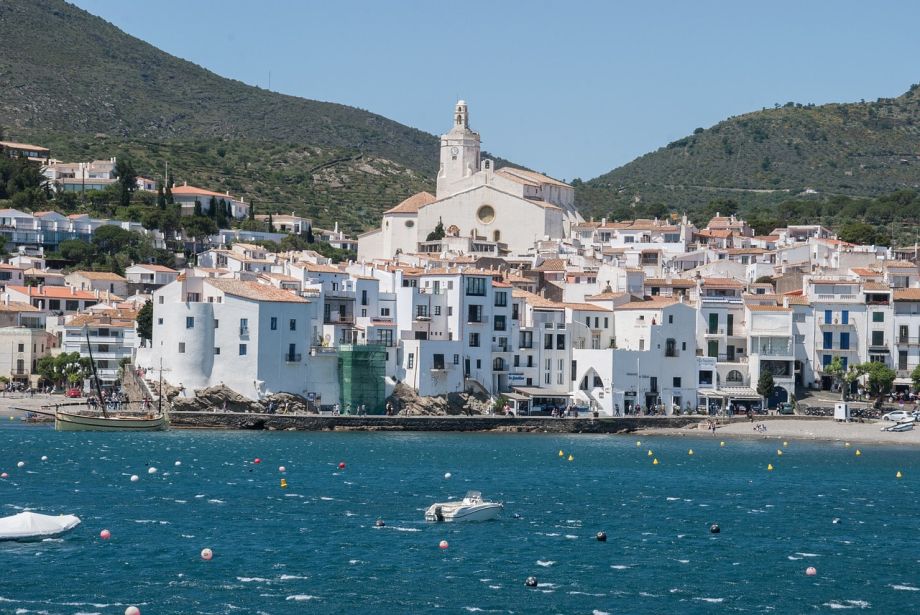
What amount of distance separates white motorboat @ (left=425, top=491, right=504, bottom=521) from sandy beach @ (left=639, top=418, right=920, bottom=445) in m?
37.3

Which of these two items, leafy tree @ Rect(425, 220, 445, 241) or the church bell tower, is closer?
leafy tree @ Rect(425, 220, 445, 241)

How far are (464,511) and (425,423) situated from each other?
34926 millimetres

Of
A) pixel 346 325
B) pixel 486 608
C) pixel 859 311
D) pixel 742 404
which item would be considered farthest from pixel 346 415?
pixel 486 608

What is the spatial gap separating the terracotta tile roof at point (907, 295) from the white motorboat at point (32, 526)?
60437mm

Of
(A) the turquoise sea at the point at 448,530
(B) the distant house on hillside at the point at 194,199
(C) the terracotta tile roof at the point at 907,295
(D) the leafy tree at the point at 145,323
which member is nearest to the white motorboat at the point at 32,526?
(A) the turquoise sea at the point at 448,530

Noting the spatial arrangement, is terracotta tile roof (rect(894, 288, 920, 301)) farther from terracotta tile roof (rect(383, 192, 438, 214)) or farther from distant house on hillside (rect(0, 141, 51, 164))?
distant house on hillside (rect(0, 141, 51, 164))

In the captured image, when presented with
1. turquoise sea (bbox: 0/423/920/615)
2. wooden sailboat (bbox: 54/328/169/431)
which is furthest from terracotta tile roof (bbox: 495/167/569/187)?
turquoise sea (bbox: 0/423/920/615)

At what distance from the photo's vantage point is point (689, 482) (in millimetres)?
61000

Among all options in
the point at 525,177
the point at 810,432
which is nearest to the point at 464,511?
the point at 810,432

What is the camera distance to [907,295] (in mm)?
92250

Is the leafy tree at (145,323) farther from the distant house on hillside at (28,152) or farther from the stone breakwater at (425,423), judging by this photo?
the distant house on hillside at (28,152)

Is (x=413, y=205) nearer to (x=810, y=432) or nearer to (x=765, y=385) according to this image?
(x=765, y=385)

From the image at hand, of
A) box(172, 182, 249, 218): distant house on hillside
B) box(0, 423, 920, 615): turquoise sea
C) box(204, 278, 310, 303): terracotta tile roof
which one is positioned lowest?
box(0, 423, 920, 615): turquoise sea

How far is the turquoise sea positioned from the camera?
119ft
